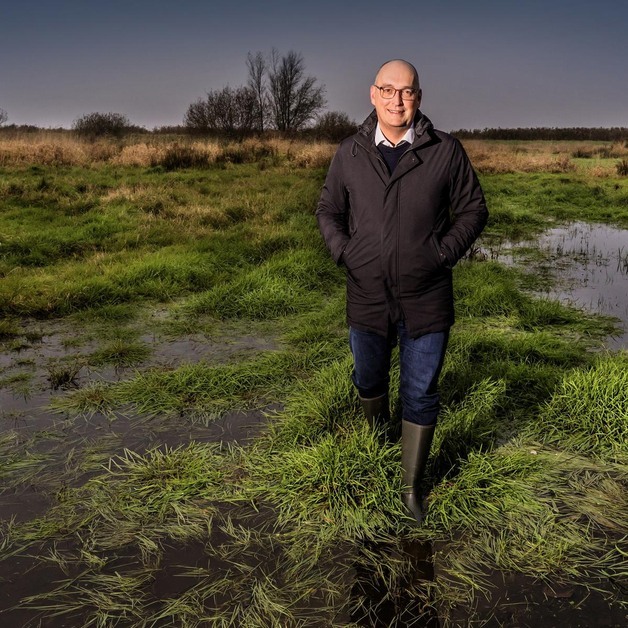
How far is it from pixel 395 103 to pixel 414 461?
190 centimetres

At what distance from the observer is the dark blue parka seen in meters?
2.72

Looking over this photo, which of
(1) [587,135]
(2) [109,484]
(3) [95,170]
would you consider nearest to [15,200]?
(3) [95,170]

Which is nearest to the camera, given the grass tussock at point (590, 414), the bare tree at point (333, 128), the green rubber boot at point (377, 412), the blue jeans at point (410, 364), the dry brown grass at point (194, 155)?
the blue jeans at point (410, 364)

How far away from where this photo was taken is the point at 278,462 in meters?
3.62

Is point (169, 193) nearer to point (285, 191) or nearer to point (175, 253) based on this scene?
point (285, 191)

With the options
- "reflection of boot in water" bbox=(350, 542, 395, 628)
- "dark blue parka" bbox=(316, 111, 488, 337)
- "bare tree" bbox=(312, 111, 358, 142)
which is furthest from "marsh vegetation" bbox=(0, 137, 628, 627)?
"bare tree" bbox=(312, 111, 358, 142)

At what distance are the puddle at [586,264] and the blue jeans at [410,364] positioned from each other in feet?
11.9

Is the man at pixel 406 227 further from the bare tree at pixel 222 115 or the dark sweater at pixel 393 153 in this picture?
the bare tree at pixel 222 115

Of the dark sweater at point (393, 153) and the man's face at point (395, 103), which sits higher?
the man's face at point (395, 103)

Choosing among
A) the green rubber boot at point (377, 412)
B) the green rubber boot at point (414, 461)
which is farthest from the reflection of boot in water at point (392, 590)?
the green rubber boot at point (377, 412)

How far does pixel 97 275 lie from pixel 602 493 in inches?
265

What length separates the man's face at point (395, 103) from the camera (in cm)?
271

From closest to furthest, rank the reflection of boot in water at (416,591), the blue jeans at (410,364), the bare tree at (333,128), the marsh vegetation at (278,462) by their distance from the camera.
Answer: the reflection of boot in water at (416,591)
the marsh vegetation at (278,462)
the blue jeans at (410,364)
the bare tree at (333,128)

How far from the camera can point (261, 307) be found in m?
6.97
